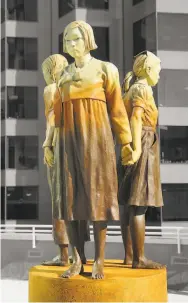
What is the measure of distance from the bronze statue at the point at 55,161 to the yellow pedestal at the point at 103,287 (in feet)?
0.83

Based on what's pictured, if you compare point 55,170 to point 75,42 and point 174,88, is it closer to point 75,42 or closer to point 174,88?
point 75,42

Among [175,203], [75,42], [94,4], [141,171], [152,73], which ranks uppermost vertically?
[94,4]

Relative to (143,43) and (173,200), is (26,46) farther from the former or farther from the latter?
(173,200)

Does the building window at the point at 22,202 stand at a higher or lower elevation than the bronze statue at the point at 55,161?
lower

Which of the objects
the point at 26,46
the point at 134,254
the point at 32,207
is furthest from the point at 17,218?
the point at 134,254

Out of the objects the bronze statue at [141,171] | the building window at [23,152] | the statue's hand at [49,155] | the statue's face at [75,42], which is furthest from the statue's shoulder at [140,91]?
the building window at [23,152]

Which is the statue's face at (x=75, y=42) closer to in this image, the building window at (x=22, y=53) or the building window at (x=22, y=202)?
the building window at (x=22, y=202)

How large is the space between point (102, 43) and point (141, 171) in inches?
249

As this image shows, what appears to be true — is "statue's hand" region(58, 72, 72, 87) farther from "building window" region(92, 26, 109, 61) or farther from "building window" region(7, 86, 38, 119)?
"building window" region(7, 86, 38, 119)

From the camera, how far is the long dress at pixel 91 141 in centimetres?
230

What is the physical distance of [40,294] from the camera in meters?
2.41

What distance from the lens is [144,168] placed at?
8.64 feet

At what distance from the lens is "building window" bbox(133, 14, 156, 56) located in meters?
8.16

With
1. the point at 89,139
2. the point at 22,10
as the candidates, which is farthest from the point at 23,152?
the point at 89,139
